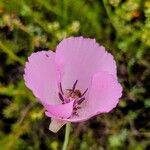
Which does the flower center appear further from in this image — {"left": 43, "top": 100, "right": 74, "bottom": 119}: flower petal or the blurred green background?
the blurred green background

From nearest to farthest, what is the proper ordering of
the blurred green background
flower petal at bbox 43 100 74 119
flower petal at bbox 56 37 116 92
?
1. flower petal at bbox 43 100 74 119
2. flower petal at bbox 56 37 116 92
3. the blurred green background

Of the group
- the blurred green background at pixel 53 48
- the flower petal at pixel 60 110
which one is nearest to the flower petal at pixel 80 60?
the flower petal at pixel 60 110

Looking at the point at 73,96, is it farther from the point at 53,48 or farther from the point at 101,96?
the point at 53,48

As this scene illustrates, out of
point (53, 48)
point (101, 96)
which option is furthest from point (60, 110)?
point (53, 48)

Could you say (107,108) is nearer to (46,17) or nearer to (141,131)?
(141,131)

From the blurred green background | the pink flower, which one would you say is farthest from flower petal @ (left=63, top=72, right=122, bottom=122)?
the blurred green background
